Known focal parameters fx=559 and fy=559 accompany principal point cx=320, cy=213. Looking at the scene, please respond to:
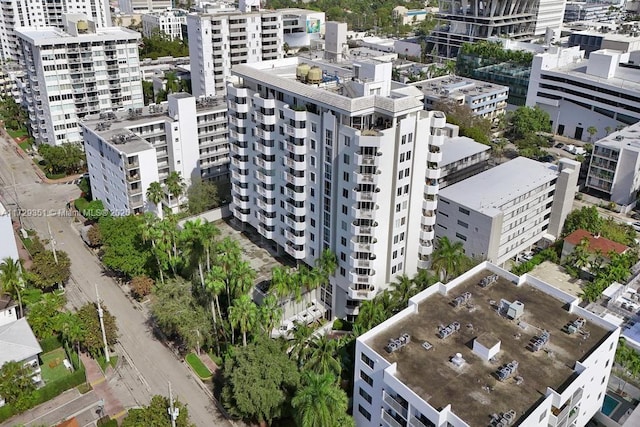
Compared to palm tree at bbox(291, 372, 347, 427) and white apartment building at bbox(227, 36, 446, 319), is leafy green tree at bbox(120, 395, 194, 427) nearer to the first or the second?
palm tree at bbox(291, 372, 347, 427)

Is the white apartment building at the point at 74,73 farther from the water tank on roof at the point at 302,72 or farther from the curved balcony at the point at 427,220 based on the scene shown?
the curved balcony at the point at 427,220

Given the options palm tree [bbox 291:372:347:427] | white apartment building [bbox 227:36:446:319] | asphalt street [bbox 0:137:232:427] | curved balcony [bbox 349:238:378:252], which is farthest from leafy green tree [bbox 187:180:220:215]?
palm tree [bbox 291:372:347:427]

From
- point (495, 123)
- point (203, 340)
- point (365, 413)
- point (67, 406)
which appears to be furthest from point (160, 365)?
point (495, 123)

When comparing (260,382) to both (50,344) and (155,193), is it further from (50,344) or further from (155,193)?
(155,193)

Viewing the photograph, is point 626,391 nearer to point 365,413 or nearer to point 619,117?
point 365,413

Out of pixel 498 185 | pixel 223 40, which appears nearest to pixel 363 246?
pixel 498 185
